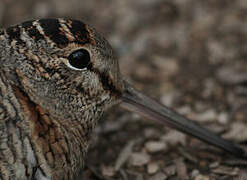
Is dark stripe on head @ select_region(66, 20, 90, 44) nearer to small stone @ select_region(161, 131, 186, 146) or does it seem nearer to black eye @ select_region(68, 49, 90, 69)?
black eye @ select_region(68, 49, 90, 69)

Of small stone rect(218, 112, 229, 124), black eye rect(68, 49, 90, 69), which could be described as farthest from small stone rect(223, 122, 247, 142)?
black eye rect(68, 49, 90, 69)

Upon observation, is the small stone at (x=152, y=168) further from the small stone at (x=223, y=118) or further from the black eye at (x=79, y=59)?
the black eye at (x=79, y=59)

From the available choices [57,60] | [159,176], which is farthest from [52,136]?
[159,176]

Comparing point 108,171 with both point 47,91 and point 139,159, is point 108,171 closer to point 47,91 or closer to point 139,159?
point 139,159

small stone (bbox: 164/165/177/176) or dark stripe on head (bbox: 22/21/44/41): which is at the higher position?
dark stripe on head (bbox: 22/21/44/41)

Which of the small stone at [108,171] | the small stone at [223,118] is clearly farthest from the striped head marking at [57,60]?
the small stone at [223,118]

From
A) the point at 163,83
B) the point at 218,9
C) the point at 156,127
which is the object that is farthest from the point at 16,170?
the point at 218,9
